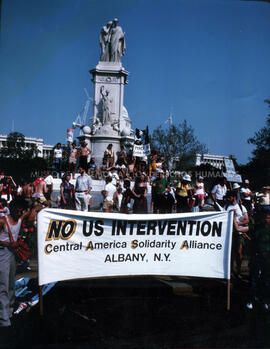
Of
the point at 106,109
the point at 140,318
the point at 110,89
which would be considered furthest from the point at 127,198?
the point at 110,89

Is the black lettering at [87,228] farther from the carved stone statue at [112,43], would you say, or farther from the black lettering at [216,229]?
the carved stone statue at [112,43]

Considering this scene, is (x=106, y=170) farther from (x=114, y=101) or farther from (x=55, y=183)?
(x=114, y=101)

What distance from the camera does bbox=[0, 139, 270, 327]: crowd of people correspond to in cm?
574

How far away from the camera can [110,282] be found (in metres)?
7.44

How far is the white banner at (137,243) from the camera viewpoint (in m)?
5.99

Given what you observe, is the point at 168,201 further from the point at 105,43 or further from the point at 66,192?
the point at 105,43

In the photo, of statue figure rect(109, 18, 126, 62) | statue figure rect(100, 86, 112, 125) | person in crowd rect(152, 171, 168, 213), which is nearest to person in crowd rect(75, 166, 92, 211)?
person in crowd rect(152, 171, 168, 213)

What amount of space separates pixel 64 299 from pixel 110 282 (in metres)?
0.97

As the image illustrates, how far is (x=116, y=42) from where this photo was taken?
2709 cm

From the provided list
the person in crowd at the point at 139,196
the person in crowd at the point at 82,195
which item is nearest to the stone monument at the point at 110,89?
the person in crowd at the point at 82,195

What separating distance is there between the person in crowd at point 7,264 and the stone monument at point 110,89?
67.8 ft

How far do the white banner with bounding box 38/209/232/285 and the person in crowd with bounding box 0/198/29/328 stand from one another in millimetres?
450

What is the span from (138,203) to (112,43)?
1993cm

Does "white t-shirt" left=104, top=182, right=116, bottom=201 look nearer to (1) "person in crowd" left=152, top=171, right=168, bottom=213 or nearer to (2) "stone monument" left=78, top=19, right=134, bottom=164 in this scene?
(1) "person in crowd" left=152, top=171, right=168, bottom=213
